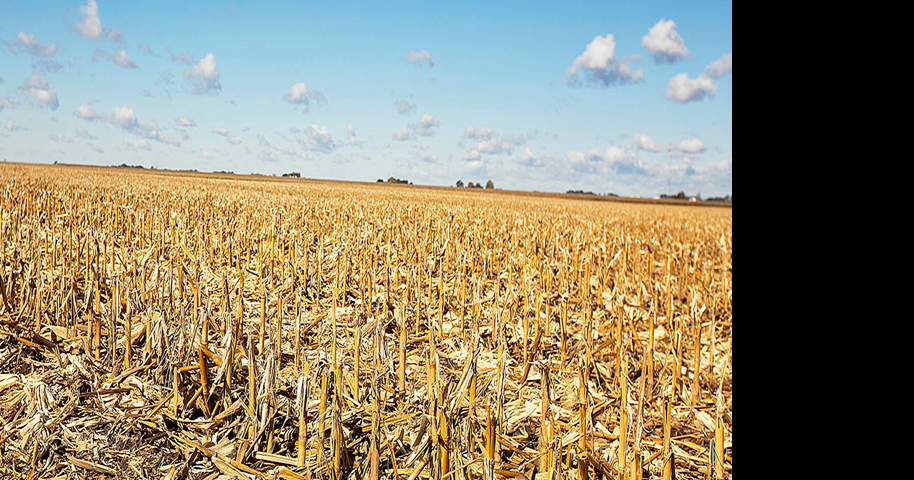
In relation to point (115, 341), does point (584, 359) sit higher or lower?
lower

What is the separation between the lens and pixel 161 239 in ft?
21.1

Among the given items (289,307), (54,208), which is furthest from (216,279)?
(54,208)

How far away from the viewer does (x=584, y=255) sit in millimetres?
6770

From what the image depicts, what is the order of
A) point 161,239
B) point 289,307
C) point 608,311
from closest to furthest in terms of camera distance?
point 289,307
point 608,311
point 161,239

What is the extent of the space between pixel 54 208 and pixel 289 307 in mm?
7021

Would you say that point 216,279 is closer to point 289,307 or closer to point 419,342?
point 289,307
